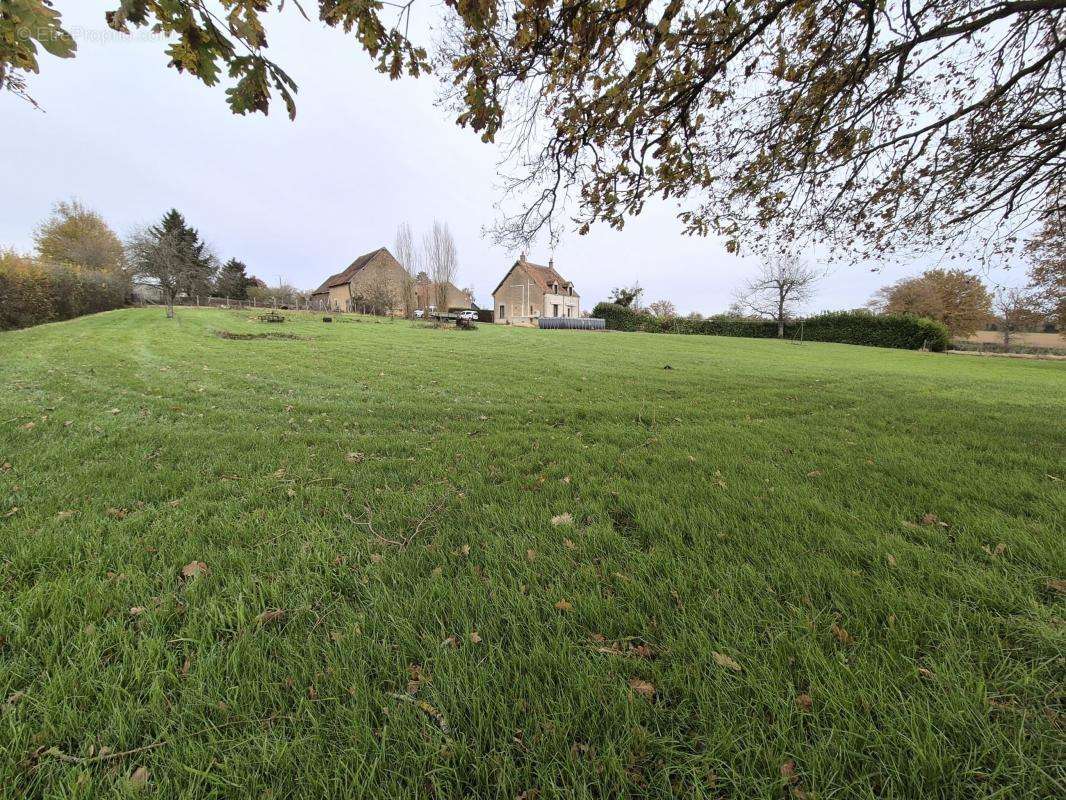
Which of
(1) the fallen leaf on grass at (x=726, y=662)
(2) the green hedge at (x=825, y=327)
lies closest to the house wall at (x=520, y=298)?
(2) the green hedge at (x=825, y=327)

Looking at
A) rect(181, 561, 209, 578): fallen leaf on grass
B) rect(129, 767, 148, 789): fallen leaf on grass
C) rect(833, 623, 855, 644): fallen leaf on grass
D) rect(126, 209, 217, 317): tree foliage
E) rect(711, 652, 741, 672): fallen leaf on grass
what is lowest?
rect(129, 767, 148, 789): fallen leaf on grass

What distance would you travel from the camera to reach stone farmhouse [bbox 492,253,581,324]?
4784 cm

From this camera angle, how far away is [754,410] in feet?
21.7

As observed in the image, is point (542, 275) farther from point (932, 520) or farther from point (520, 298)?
point (932, 520)

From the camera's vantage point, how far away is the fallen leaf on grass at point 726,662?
1.61m

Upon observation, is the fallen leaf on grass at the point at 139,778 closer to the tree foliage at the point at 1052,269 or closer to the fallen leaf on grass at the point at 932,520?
the fallen leaf on grass at the point at 932,520

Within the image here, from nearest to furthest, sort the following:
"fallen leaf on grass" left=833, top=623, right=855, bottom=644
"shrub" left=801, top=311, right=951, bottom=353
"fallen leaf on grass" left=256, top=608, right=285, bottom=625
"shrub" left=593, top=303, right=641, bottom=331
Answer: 1. "fallen leaf on grass" left=833, top=623, right=855, bottom=644
2. "fallen leaf on grass" left=256, top=608, right=285, bottom=625
3. "shrub" left=801, top=311, right=951, bottom=353
4. "shrub" left=593, top=303, right=641, bottom=331

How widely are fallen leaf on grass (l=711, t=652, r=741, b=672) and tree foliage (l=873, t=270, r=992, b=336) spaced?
56651 millimetres

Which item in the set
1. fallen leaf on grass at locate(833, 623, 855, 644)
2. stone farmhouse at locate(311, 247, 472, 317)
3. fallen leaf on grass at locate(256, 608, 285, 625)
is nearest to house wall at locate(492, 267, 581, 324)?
stone farmhouse at locate(311, 247, 472, 317)

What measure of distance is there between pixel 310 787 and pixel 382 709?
28 cm

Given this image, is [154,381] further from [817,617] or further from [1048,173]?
[1048,173]

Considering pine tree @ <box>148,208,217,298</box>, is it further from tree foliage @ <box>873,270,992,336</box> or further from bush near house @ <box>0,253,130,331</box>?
tree foliage @ <box>873,270,992,336</box>

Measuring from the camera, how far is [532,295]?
47.9m

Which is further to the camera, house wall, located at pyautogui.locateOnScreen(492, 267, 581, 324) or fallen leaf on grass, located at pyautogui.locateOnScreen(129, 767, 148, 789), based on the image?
house wall, located at pyautogui.locateOnScreen(492, 267, 581, 324)
